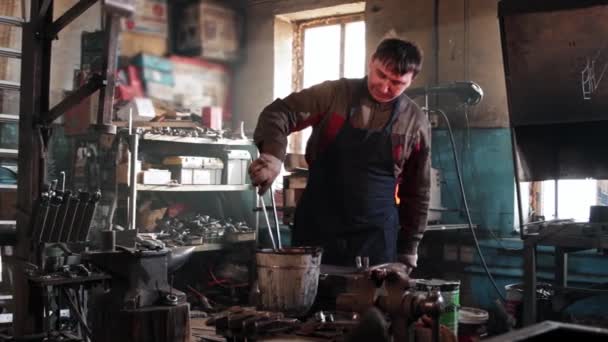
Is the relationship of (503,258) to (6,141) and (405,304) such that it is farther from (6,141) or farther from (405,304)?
(6,141)

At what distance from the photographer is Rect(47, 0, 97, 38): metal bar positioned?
1.40 metres

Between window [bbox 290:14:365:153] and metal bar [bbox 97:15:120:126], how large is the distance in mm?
3115

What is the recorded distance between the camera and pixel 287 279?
58.6 inches

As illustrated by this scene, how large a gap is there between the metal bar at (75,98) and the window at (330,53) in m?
2.69

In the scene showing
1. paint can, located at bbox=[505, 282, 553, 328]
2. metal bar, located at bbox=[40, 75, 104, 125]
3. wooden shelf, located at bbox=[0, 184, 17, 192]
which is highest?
metal bar, located at bbox=[40, 75, 104, 125]

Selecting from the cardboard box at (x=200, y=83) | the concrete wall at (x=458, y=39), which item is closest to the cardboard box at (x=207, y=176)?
the concrete wall at (x=458, y=39)

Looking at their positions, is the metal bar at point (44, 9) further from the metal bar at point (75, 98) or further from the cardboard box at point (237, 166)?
the cardboard box at point (237, 166)

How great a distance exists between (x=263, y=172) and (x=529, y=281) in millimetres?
2055

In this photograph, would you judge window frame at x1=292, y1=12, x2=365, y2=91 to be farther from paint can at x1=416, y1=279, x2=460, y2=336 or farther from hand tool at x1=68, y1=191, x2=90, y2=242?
paint can at x1=416, y1=279, x2=460, y2=336

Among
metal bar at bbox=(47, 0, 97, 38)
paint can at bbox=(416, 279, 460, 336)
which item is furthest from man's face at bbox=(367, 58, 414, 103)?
metal bar at bbox=(47, 0, 97, 38)

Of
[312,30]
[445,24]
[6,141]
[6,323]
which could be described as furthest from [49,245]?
[312,30]

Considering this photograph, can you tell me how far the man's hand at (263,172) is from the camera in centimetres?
187

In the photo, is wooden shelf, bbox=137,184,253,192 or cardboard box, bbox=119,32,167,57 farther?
wooden shelf, bbox=137,184,253,192

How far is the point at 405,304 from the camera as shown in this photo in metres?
1.39
